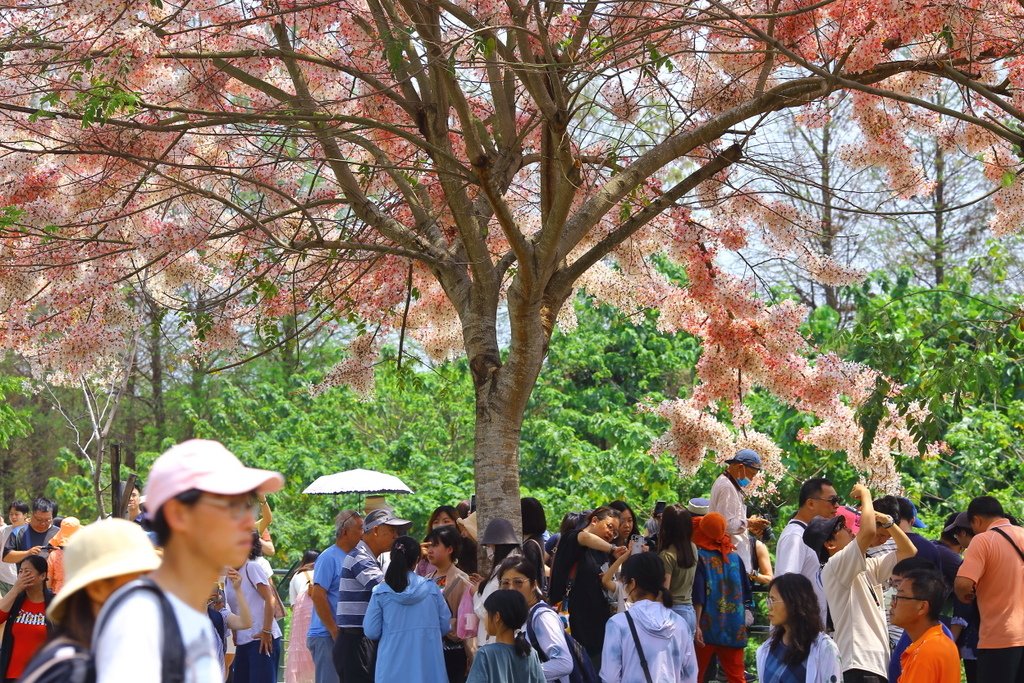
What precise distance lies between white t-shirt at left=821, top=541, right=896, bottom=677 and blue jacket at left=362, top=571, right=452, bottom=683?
235cm

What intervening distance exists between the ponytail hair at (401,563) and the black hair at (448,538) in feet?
2.84

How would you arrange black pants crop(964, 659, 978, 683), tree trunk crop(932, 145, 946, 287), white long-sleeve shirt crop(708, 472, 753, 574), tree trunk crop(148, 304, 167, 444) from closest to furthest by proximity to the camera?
black pants crop(964, 659, 978, 683) → white long-sleeve shirt crop(708, 472, 753, 574) → tree trunk crop(932, 145, 946, 287) → tree trunk crop(148, 304, 167, 444)

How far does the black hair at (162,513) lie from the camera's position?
258cm

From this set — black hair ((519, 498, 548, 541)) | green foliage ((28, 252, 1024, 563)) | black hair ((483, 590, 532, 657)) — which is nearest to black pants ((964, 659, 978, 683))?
black hair ((519, 498, 548, 541))

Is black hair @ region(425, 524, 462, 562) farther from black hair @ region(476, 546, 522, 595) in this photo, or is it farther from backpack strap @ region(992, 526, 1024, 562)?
backpack strap @ region(992, 526, 1024, 562)

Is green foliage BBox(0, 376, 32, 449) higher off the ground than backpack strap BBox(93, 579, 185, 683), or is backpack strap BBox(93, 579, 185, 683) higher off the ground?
green foliage BBox(0, 376, 32, 449)

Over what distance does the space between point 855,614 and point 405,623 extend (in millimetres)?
2612

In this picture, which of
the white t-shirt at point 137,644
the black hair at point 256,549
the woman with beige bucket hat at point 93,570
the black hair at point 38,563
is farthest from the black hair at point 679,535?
the white t-shirt at point 137,644

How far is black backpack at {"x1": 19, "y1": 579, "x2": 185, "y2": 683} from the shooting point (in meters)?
2.38

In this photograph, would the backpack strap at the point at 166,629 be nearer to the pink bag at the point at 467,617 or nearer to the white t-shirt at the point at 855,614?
the white t-shirt at the point at 855,614

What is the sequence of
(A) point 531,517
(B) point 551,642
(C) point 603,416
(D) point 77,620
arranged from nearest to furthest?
(D) point 77,620 → (B) point 551,642 → (A) point 531,517 → (C) point 603,416

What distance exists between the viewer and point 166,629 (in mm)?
2395

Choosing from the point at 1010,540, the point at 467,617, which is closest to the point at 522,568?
the point at 467,617

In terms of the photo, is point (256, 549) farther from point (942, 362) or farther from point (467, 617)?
point (942, 362)
